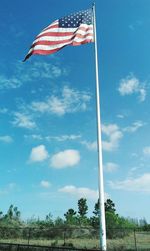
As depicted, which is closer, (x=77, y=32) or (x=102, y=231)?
(x=102, y=231)

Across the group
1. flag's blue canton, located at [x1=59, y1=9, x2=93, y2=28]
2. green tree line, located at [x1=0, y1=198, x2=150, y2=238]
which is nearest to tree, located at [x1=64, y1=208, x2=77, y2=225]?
green tree line, located at [x1=0, y1=198, x2=150, y2=238]

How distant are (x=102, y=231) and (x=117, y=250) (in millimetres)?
8973

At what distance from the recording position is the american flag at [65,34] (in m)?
12.8

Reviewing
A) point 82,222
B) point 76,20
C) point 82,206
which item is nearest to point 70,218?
point 82,222

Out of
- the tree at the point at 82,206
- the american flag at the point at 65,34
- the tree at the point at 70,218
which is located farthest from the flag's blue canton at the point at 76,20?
the tree at the point at 82,206

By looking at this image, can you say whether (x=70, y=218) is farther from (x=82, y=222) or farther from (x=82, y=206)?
(x=82, y=206)

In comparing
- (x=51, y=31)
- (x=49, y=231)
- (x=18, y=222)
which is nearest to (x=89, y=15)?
(x=51, y=31)

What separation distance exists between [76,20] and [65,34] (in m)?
0.89

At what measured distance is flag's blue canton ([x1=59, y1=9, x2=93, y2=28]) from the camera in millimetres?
13375

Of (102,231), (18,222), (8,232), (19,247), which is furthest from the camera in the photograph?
(18,222)

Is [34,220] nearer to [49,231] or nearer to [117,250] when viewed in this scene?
[49,231]

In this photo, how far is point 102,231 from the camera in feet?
34.4

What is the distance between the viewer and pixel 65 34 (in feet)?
43.0

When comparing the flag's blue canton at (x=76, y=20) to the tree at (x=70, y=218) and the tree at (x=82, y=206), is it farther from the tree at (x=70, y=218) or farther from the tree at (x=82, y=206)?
the tree at (x=82, y=206)
